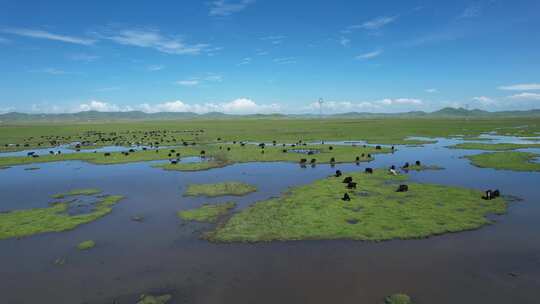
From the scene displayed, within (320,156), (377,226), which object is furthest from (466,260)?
(320,156)

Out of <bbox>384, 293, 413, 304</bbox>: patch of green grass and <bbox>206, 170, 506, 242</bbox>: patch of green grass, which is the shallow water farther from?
<bbox>206, 170, 506, 242</bbox>: patch of green grass

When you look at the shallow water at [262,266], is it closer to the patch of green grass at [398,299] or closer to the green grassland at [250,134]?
the patch of green grass at [398,299]

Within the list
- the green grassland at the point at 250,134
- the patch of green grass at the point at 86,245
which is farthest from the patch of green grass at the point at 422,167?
the patch of green grass at the point at 86,245

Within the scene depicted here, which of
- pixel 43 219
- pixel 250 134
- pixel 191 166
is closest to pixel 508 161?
pixel 191 166

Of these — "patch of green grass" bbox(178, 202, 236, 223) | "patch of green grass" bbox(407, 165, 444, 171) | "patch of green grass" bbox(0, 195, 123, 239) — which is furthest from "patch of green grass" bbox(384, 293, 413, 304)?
"patch of green grass" bbox(407, 165, 444, 171)

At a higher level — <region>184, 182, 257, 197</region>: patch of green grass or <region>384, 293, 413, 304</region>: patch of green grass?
<region>184, 182, 257, 197</region>: patch of green grass

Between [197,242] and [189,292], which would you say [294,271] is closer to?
[189,292]
